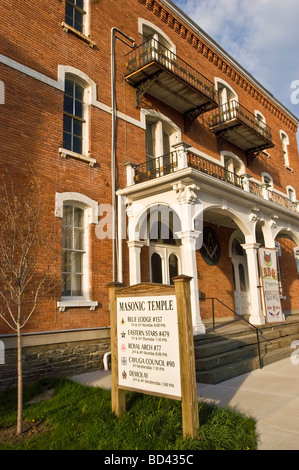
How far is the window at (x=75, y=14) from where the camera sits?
440 inches

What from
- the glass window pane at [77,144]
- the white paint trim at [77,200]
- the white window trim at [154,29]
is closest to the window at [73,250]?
the white paint trim at [77,200]

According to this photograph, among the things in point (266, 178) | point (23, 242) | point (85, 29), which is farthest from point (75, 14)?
point (266, 178)

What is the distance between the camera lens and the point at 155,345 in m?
4.86

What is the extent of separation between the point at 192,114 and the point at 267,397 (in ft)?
36.2

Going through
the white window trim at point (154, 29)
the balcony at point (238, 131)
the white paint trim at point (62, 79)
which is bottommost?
the white paint trim at point (62, 79)

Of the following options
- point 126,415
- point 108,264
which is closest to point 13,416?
point 126,415

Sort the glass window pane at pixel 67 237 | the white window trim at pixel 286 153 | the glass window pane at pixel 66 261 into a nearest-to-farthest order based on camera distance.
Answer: the glass window pane at pixel 66 261 → the glass window pane at pixel 67 237 → the white window trim at pixel 286 153

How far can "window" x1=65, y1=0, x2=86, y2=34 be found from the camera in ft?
36.7

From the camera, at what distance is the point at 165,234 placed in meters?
12.7

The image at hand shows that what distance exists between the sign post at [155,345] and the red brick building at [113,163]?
11.2 feet

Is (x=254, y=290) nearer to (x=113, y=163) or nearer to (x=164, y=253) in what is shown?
(x=164, y=253)

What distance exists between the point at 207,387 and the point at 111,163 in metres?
6.85

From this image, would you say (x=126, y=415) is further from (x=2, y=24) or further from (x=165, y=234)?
(x=2, y=24)

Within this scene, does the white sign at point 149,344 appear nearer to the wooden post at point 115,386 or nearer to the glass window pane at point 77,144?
the wooden post at point 115,386
